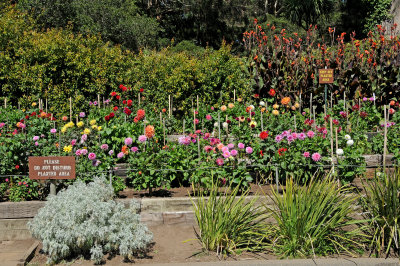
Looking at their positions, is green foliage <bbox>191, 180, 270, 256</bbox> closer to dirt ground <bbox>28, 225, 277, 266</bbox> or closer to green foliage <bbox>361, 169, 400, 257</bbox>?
dirt ground <bbox>28, 225, 277, 266</bbox>

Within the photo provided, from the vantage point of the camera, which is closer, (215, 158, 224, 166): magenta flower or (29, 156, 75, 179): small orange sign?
(29, 156, 75, 179): small orange sign

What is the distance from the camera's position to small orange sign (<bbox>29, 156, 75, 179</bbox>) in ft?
16.5

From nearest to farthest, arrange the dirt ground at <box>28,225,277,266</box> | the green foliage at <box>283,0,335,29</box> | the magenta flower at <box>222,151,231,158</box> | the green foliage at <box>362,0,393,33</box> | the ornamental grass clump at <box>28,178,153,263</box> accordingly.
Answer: the ornamental grass clump at <box>28,178,153,263</box>
the dirt ground at <box>28,225,277,266</box>
the magenta flower at <box>222,151,231,158</box>
the green foliage at <box>362,0,393,33</box>
the green foliage at <box>283,0,335,29</box>

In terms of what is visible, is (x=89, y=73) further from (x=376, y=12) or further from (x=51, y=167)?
(x=376, y=12)

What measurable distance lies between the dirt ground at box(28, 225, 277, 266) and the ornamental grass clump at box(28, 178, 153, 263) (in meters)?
0.11

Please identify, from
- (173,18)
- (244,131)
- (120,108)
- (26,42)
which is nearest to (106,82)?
(120,108)

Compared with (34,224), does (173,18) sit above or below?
above

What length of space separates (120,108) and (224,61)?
9.62ft

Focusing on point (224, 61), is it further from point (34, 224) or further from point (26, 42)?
point (34, 224)

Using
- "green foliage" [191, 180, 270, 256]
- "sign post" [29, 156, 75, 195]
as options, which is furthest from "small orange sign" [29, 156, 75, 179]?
"green foliage" [191, 180, 270, 256]

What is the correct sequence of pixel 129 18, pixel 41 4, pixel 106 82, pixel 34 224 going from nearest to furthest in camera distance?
pixel 34 224 < pixel 106 82 < pixel 41 4 < pixel 129 18

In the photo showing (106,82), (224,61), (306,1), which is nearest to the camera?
(106,82)

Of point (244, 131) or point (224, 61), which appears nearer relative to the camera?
point (244, 131)

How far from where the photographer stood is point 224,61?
10.5 m
